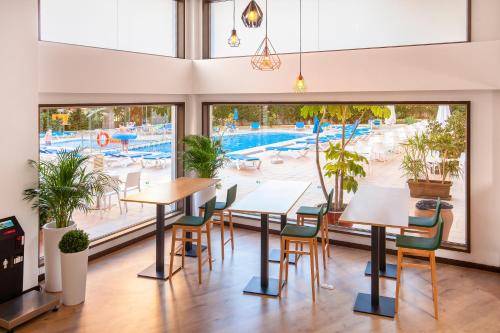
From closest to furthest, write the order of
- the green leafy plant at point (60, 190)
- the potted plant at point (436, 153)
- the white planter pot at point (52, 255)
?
the green leafy plant at point (60, 190)
the white planter pot at point (52, 255)
the potted plant at point (436, 153)

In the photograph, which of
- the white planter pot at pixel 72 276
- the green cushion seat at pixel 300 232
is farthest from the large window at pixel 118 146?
the green cushion seat at pixel 300 232

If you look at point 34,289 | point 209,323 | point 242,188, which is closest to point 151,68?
point 242,188

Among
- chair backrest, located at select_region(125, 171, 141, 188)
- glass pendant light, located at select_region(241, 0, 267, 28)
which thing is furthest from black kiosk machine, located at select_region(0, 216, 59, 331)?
glass pendant light, located at select_region(241, 0, 267, 28)

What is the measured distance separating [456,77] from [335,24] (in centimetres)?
185

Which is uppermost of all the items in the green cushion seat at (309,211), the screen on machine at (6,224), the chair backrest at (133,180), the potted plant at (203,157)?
the potted plant at (203,157)

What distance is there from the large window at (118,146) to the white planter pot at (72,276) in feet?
4.31

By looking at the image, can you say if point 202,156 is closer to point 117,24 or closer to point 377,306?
point 117,24

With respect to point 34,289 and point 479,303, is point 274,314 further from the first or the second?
point 34,289

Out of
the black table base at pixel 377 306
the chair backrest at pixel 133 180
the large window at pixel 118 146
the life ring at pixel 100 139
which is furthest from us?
the chair backrest at pixel 133 180

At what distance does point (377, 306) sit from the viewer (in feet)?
15.8

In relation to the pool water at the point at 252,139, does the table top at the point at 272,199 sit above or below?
below

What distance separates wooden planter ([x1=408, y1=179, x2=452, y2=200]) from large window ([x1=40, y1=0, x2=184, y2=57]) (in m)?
4.21

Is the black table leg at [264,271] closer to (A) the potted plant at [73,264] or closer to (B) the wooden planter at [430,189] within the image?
(A) the potted plant at [73,264]

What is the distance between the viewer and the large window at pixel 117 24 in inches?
220
